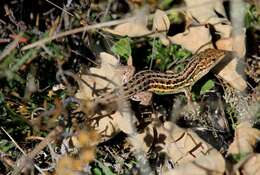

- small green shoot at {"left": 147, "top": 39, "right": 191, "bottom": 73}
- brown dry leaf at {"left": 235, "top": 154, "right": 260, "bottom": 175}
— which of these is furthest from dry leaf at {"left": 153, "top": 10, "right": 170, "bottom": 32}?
brown dry leaf at {"left": 235, "top": 154, "right": 260, "bottom": 175}

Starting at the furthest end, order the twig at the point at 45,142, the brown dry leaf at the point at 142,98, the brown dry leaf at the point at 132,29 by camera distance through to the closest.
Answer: the brown dry leaf at the point at 132,29
the brown dry leaf at the point at 142,98
the twig at the point at 45,142

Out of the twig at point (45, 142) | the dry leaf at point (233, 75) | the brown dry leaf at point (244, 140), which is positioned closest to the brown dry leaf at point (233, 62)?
the dry leaf at point (233, 75)

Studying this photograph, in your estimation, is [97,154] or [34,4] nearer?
[97,154]

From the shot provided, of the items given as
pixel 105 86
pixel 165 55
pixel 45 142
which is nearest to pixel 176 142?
pixel 105 86

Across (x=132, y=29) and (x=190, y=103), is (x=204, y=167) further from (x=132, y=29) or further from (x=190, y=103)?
(x=132, y=29)

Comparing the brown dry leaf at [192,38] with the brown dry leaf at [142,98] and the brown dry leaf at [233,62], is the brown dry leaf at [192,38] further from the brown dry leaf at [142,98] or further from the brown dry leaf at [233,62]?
the brown dry leaf at [142,98]

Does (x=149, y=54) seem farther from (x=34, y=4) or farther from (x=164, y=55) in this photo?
(x=34, y=4)

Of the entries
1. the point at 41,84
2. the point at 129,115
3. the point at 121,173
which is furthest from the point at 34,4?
the point at 121,173
